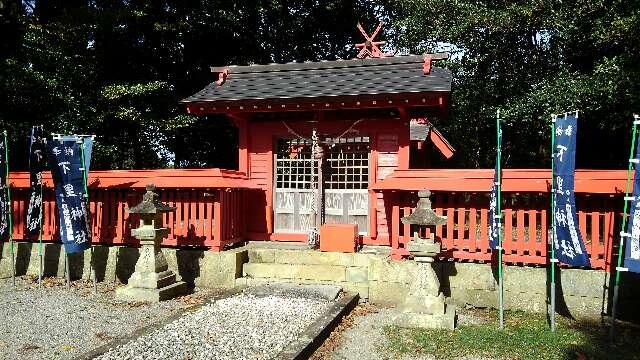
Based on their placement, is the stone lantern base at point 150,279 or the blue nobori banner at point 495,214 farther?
the stone lantern base at point 150,279

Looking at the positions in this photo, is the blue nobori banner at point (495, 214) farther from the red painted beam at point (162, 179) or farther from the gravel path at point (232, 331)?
the red painted beam at point (162, 179)

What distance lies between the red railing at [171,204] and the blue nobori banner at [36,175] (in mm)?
771

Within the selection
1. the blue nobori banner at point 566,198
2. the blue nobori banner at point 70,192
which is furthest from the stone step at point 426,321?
the blue nobori banner at point 70,192

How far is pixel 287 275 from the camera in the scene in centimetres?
860

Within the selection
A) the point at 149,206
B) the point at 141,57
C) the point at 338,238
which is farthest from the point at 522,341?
the point at 141,57

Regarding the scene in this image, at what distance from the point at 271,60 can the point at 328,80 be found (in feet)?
38.8

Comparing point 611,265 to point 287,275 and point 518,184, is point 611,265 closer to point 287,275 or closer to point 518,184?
point 518,184

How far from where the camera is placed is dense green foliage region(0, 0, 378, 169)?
43.8 ft

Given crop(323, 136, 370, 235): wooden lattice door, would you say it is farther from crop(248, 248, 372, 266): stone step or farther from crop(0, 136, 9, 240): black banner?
crop(0, 136, 9, 240): black banner

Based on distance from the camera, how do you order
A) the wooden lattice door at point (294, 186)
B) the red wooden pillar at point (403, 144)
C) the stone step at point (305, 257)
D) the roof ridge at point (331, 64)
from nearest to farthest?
the stone step at point (305, 257) → the red wooden pillar at point (403, 144) → the wooden lattice door at point (294, 186) → the roof ridge at point (331, 64)

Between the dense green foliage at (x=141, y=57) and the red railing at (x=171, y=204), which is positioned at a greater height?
the dense green foliage at (x=141, y=57)

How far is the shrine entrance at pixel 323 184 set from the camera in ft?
33.6

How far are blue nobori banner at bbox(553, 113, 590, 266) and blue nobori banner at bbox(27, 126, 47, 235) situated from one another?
8.81 meters

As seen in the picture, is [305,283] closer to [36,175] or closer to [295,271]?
[295,271]
